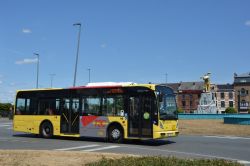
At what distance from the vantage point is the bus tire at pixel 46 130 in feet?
77.6

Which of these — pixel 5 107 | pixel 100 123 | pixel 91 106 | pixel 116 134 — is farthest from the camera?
pixel 5 107

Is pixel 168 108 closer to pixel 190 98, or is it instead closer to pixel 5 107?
pixel 5 107

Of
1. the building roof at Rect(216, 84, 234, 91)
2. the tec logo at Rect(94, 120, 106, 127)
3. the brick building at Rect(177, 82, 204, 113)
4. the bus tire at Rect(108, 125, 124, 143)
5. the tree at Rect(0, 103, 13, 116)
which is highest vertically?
the building roof at Rect(216, 84, 234, 91)

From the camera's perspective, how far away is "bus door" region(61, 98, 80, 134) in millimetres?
22234

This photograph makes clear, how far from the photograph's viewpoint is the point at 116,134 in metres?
20.6

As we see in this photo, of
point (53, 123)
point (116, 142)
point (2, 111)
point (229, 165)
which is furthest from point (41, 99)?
point (2, 111)

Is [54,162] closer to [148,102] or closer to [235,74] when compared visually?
[148,102]

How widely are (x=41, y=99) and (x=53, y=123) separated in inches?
64.3

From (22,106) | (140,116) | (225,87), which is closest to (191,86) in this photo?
(225,87)

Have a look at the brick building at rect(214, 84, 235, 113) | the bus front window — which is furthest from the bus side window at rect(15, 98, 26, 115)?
the brick building at rect(214, 84, 235, 113)

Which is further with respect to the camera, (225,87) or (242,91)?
(225,87)

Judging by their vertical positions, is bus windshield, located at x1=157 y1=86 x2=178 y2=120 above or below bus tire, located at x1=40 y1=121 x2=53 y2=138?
above

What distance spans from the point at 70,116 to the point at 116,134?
322cm

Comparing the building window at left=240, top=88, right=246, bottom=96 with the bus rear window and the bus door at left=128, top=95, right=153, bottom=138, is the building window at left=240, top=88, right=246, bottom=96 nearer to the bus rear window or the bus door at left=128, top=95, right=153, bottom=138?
the bus rear window
